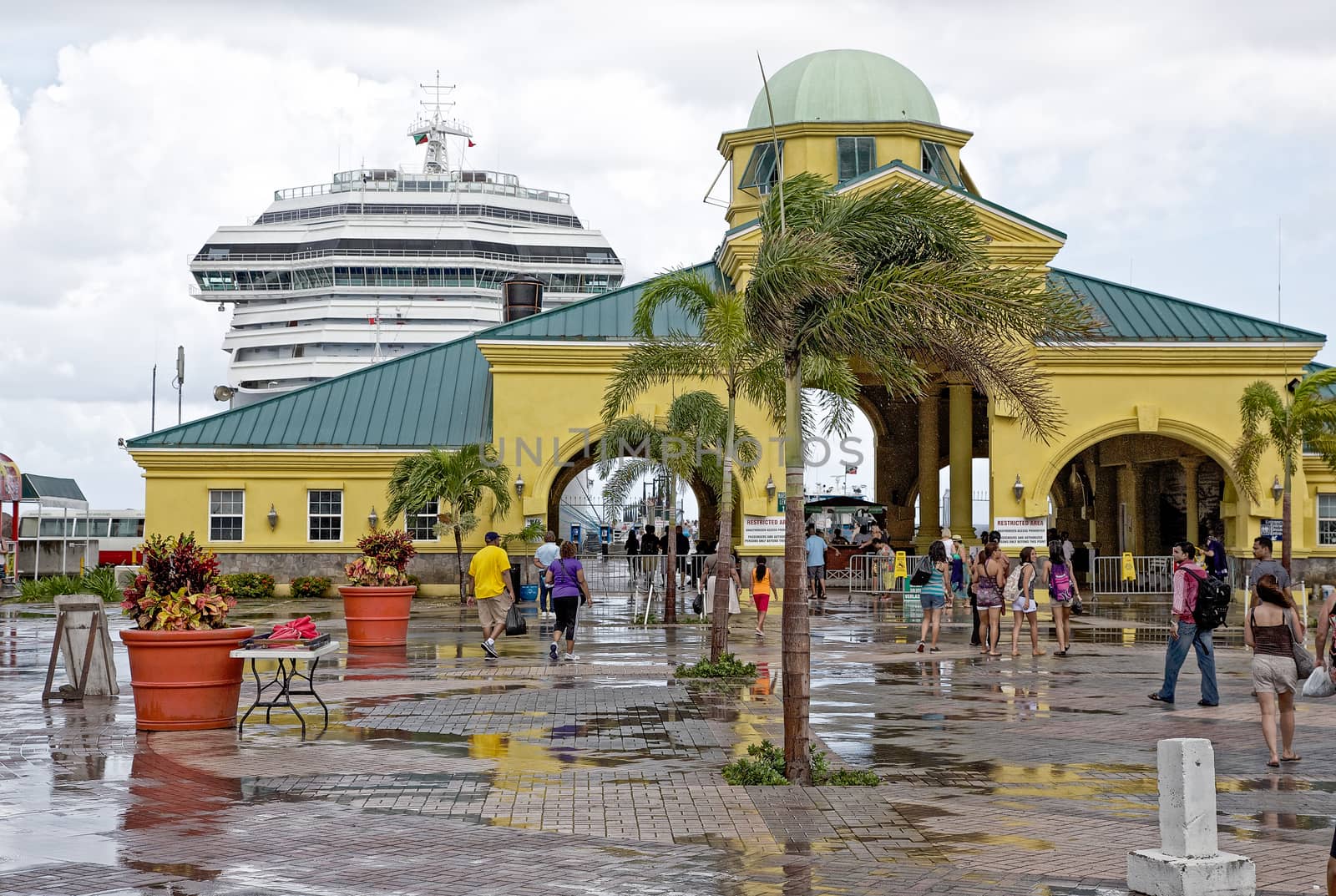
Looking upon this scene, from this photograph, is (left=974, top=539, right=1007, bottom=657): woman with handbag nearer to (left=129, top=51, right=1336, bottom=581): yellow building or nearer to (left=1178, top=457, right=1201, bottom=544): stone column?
(left=129, top=51, right=1336, bottom=581): yellow building

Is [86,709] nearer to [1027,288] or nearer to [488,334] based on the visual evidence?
[1027,288]

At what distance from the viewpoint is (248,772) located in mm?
10734

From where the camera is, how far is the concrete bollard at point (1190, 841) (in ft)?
23.9

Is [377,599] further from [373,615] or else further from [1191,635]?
[1191,635]

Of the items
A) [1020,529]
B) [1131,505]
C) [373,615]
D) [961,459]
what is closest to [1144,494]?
[1131,505]

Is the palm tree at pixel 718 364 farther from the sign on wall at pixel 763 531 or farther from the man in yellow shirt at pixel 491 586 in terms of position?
the sign on wall at pixel 763 531

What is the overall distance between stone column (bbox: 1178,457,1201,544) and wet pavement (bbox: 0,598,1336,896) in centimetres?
2182

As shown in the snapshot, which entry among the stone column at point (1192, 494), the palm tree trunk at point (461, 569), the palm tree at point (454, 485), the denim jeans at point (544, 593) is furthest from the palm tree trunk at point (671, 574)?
the stone column at point (1192, 494)

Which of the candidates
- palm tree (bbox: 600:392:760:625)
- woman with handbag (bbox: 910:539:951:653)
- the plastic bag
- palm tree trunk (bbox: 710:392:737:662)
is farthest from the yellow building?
the plastic bag

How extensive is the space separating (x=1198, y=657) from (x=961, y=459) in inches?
946

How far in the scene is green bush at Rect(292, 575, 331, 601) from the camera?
34.4 meters

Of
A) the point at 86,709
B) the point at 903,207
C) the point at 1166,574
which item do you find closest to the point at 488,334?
the point at 1166,574

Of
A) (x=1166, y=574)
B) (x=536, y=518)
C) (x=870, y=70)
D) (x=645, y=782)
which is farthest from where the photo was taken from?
(x=870, y=70)

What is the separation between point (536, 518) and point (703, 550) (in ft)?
26.2
